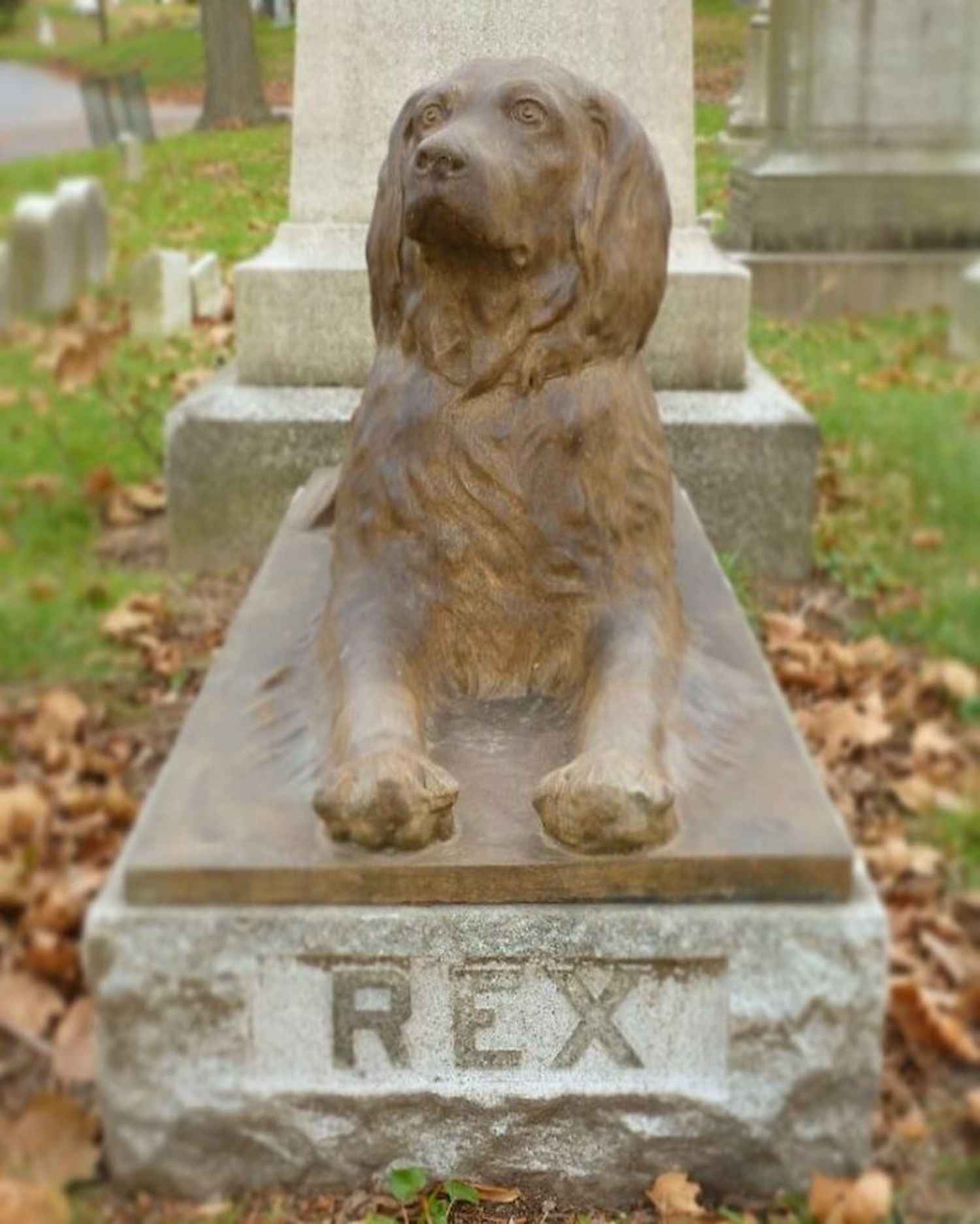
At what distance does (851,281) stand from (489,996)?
309cm

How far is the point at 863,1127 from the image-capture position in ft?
7.18

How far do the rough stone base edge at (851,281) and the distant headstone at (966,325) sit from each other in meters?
0.03

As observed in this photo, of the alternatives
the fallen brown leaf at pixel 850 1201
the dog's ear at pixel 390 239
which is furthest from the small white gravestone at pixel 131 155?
the fallen brown leaf at pixel 850 1201

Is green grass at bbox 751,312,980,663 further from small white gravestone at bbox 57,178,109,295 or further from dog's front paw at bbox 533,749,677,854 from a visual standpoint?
small white gravestone at bbox 57,178,109,295

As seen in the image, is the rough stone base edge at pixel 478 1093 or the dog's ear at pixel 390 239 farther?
the dog's ear at pixel 390 239

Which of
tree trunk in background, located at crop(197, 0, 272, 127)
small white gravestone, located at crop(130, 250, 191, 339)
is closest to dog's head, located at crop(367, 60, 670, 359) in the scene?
tree trunk in background, located at crop(197, 0, 272, 127)

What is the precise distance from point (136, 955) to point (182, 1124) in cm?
30

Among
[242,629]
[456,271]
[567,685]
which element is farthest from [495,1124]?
[456,271]

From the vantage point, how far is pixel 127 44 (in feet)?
5.80

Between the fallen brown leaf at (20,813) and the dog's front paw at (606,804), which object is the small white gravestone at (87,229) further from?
the fallen brown leaf at (20,813)

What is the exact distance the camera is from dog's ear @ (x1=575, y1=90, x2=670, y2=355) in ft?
7.64

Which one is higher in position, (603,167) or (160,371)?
(603,167)

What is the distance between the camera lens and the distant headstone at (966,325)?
A: 2.63m

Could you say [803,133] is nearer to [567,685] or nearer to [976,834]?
[976,834]
